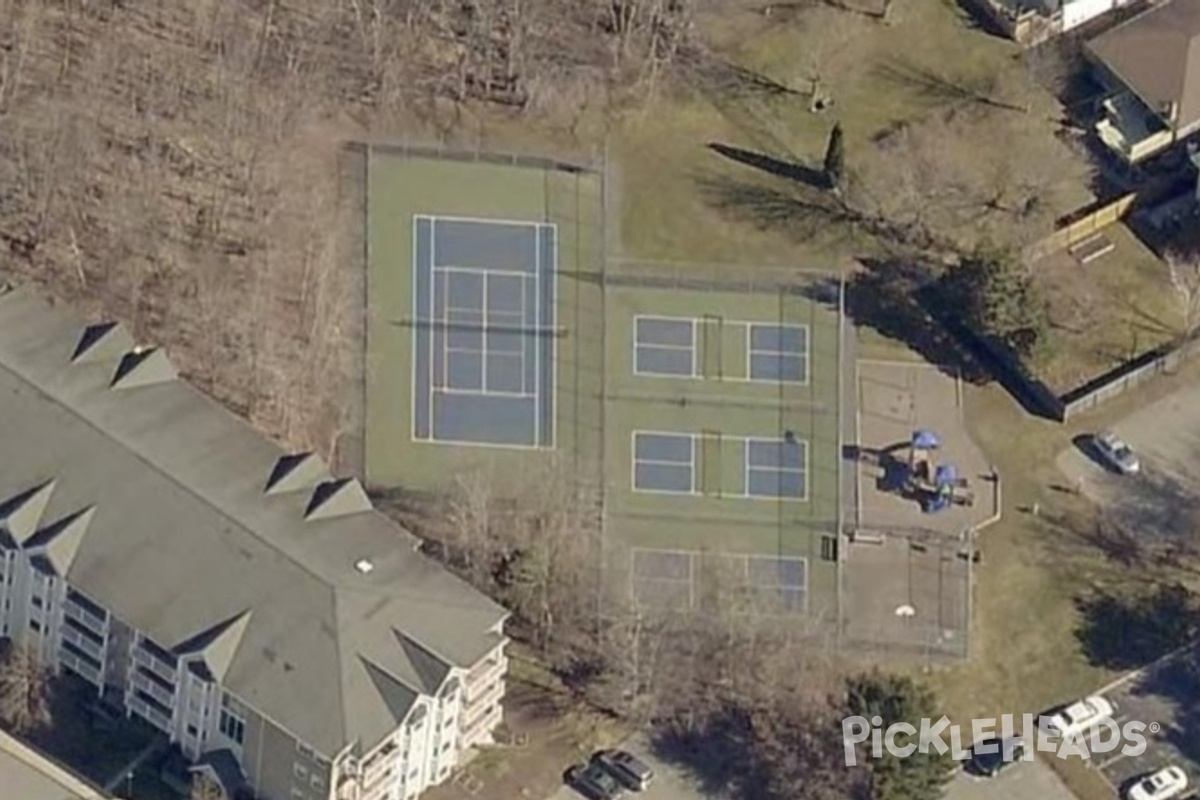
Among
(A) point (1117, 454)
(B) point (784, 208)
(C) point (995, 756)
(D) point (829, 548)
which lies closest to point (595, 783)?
(C) point (995, 756)

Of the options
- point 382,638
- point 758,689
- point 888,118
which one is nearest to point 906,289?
point 888,118

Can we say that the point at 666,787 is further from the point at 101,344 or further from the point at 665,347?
the point at 101,344

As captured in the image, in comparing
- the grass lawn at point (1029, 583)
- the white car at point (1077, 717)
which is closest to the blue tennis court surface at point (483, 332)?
the grass lawn at point (1029, 583)

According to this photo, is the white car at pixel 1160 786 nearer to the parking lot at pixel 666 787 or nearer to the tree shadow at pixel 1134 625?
the tree shadow at pixel 1134 625

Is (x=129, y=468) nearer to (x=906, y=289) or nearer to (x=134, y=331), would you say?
(x=134, y=331)

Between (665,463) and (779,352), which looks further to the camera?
(779,352)

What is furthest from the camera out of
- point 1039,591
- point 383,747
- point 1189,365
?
point 1189,365
